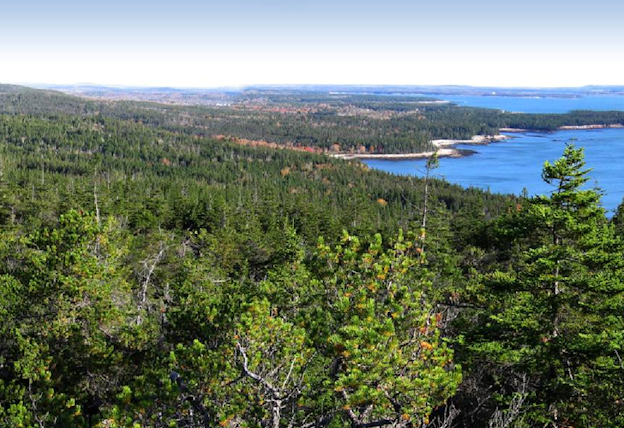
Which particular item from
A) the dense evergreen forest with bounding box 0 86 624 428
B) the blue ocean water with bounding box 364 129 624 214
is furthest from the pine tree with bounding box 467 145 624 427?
the blue ocean water with bounding box 364 129 624 214

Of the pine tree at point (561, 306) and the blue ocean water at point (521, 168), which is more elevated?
the pine tree at point (561, 306)

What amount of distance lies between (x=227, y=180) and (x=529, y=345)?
12368 cm

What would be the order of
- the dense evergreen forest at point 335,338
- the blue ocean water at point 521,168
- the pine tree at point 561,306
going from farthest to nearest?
the blue ocean water at point 521,168 → the pine tree at point 561,306 → the dense evergreen forest at point 335,338

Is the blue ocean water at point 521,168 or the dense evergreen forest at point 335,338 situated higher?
the dense evergreen forest at point 335,338

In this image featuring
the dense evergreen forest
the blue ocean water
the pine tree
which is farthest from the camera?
the blue ocean water

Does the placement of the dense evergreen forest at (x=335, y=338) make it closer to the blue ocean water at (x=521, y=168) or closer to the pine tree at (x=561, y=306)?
the pine tree at (x=561, y=306)

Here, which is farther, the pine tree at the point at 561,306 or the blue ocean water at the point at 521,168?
the blue ocean water at the point at 521,168

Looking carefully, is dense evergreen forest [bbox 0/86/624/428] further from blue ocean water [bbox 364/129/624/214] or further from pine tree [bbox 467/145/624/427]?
blue ocean water [bbox 364/129/624/214]

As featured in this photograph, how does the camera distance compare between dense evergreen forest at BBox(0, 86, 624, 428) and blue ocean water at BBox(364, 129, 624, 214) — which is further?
blue ocean water at BBox(364, 129, 624, 214)

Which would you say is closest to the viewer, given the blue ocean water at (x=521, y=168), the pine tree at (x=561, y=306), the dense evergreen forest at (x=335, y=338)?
the dense evergreen forest at (x=335, y=338)

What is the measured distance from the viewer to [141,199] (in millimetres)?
62656

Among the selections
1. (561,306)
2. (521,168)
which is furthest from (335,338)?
(521,168)

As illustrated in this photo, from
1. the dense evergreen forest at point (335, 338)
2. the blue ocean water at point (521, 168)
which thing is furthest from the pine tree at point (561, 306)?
the blue ocean water at point (521, 168)

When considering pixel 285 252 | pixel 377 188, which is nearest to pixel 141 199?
pixel 285 252
